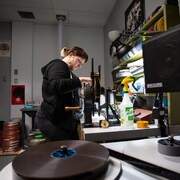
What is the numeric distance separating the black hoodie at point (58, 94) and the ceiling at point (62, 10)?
2.12m

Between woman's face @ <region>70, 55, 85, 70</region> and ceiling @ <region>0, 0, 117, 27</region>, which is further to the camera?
ceiling @ <region>0, 0, 117, 27</region>

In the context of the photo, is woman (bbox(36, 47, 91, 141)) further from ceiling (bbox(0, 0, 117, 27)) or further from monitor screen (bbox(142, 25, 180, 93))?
ceiling (bbox(0, 0, 117, 27))

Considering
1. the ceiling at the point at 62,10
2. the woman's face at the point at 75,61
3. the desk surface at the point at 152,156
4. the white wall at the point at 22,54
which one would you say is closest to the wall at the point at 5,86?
the white wall at the point at 22,54

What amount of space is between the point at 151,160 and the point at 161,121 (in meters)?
0.51

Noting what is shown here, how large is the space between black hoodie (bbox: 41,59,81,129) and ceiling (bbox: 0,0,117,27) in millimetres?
2124

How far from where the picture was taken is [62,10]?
314 cm

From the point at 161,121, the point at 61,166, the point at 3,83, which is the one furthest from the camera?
the point at 3,83

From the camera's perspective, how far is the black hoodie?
1186 mm

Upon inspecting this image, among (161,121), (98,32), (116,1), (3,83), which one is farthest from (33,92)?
(161,121)

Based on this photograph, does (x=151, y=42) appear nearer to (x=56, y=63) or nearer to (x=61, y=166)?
(x=61, y=166)

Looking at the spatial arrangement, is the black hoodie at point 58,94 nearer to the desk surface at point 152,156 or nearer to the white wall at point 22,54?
the desk surface at point 152,156

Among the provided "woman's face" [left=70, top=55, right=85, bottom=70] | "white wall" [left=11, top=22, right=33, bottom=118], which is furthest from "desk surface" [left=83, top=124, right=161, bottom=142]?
"white wall" [left=11, top=22, right=33, bottom=118]

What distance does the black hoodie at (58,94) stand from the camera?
1186 millimetres

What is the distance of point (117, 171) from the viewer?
1.39ft
